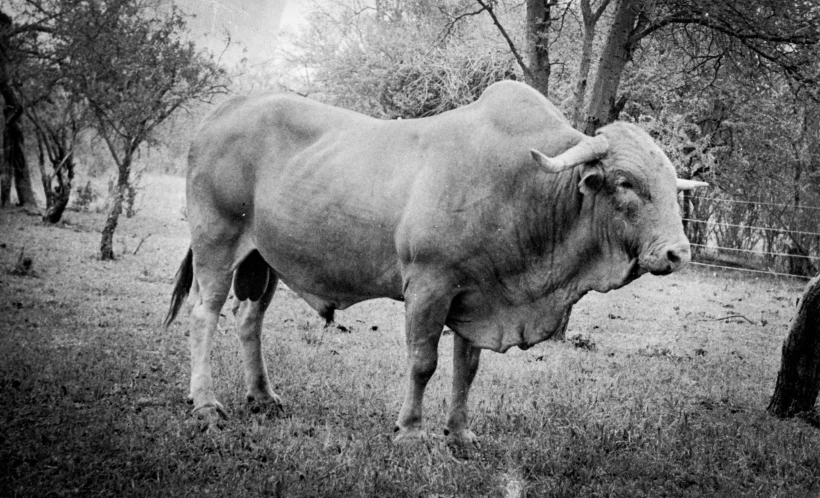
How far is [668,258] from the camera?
4.34 meters

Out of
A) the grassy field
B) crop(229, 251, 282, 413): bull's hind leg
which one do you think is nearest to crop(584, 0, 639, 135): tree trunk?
the grassy field

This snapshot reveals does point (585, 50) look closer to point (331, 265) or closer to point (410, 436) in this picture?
point (331, 265)

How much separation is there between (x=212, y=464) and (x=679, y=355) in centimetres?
709

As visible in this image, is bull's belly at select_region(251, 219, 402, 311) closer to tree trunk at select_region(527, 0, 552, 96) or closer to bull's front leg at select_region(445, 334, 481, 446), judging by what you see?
bull's front leg at select_region(445, 334, 481, 446)

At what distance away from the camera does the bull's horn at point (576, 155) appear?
445 cm

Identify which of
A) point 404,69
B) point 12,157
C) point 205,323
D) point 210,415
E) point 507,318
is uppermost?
point 404,69

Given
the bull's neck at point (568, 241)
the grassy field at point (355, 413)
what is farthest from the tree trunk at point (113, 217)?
the bull's neck at point (568, 241)

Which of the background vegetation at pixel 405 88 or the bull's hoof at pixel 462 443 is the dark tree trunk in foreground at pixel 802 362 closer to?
the bull's hoof at pixel 462 443

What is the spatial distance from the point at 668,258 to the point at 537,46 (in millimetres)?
6084

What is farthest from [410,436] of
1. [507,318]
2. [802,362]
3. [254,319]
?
[802,362]

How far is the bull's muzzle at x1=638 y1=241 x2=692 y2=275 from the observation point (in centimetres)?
430

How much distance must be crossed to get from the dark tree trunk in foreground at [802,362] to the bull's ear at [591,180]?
300 cm

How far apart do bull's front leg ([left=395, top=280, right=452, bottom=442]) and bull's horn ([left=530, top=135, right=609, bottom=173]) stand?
3.68 feet

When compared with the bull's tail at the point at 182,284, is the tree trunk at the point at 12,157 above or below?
above
